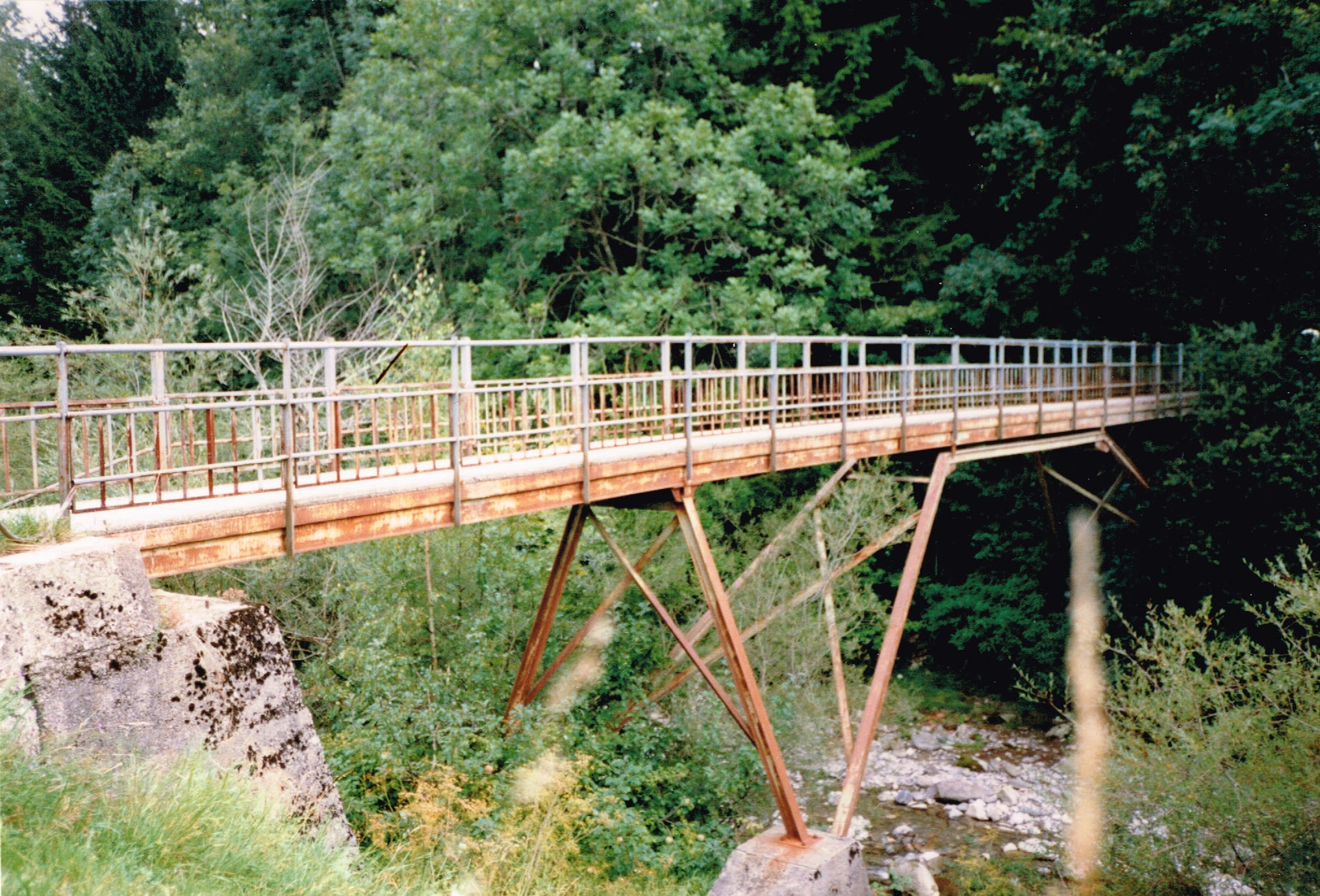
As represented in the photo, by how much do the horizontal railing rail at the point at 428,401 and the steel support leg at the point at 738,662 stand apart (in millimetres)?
691

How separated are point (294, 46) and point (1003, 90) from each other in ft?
57.4

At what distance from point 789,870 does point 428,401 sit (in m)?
6.84

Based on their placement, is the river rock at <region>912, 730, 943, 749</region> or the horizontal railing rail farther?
the river rock at <region>912, 730, 943, 749</region>

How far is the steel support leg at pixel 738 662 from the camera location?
838 centimetres

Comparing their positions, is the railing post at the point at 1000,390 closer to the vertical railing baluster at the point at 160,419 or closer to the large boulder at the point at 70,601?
the vertical railing baluster at the point at 160,419

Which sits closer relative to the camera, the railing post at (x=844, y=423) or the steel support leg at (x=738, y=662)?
the steel support leg at (x=738, y=662)

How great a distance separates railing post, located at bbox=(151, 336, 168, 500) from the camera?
503cm

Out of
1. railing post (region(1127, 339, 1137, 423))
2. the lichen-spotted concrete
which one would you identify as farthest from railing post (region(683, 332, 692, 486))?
railing post (region(1127, 339, 1137, 423))

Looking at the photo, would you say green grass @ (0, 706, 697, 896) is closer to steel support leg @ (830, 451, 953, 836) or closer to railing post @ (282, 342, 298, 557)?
railing post @ (282, 342, 298, 557)

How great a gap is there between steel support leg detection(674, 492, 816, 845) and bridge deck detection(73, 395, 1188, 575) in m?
0.42

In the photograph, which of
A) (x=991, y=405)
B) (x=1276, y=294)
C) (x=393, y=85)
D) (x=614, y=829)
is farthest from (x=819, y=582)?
(x=393, y=85)

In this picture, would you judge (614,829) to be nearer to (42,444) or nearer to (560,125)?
(42,444)

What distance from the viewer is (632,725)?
34.0ft

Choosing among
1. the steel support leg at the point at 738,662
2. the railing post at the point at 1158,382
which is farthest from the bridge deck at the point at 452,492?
the railing post at the point at 1158,382
